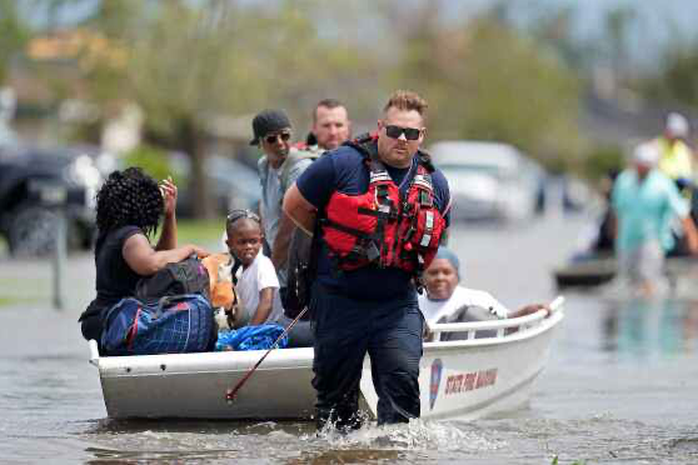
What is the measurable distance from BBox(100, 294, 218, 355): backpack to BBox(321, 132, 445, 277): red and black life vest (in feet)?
4.18

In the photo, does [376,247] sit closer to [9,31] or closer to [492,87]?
[9,31]

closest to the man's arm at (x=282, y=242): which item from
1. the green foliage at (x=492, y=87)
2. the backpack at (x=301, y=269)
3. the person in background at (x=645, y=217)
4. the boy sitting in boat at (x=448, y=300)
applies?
the backpack at (x=301, y=269)

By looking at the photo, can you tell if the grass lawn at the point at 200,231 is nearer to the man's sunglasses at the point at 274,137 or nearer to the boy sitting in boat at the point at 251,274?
the man's sunglasses at the point at 274,137

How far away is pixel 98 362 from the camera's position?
9.48 m

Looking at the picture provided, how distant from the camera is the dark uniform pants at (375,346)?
878cm

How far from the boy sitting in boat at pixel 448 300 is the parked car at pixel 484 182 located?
32080 millimetres

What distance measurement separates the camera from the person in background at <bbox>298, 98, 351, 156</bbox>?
11.2 metres

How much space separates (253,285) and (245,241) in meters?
0.26

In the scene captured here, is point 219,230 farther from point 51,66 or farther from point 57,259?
point 57,259

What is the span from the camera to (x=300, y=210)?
8742 mm

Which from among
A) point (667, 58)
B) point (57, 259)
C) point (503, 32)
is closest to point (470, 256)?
point (57, 259)

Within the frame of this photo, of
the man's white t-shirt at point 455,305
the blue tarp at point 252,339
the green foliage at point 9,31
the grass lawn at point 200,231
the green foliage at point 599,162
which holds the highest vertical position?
the green foliage at point 9,31

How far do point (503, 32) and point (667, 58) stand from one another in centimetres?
4474

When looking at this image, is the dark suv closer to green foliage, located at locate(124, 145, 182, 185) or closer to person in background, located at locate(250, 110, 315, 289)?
green foliage, located at locate(124, 145, 182, 185)
